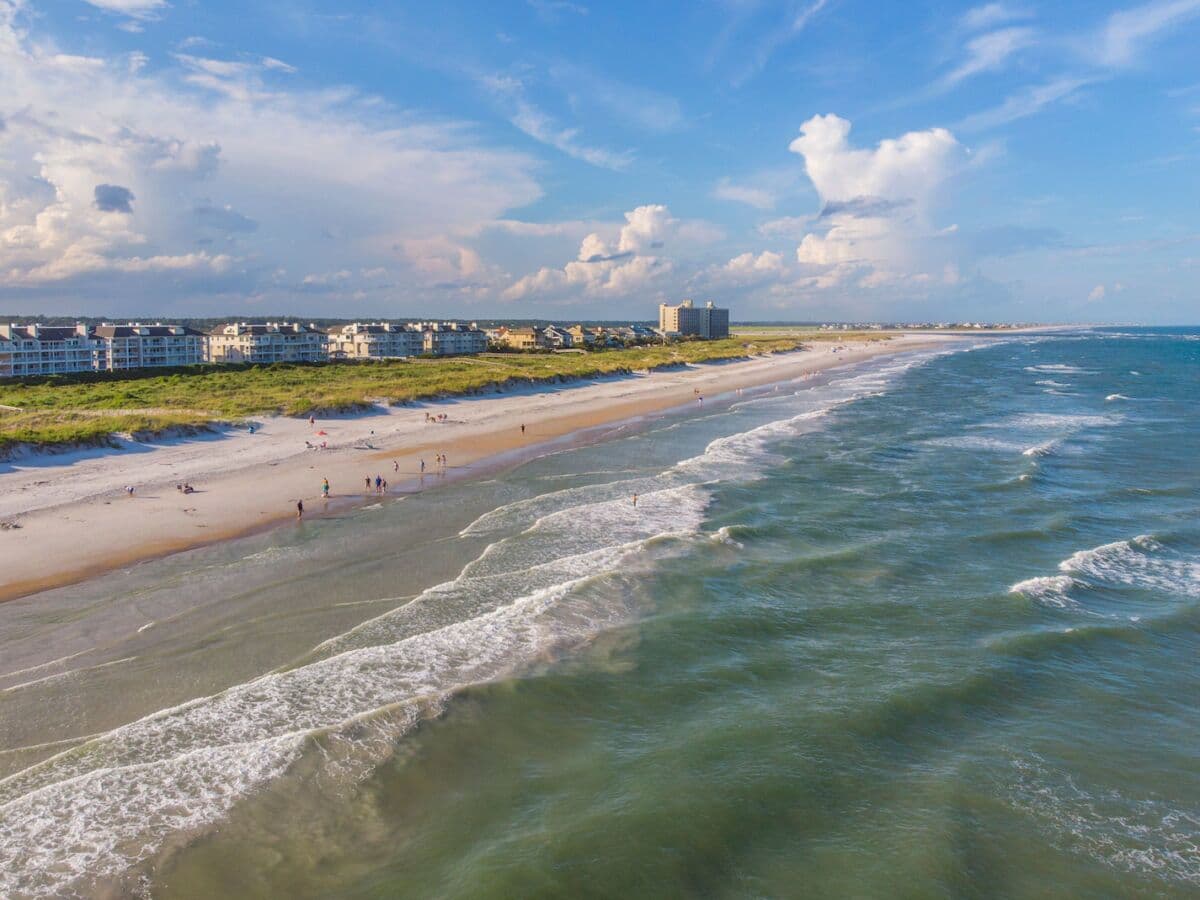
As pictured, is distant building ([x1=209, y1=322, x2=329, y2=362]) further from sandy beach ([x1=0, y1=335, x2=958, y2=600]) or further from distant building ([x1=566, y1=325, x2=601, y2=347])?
sandy beach ([x1=0, y1=335, x2=958, y2=600])

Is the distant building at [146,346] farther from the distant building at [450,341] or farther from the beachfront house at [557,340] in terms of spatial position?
the beachfront house at [557,340]

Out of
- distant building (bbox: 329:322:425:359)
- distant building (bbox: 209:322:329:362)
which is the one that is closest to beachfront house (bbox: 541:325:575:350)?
distant building (bbox: 329:322:425:359)

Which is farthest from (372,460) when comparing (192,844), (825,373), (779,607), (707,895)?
(825,373)

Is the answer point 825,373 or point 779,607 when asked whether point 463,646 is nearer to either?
point 779,607

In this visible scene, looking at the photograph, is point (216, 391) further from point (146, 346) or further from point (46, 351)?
point (146, 346)

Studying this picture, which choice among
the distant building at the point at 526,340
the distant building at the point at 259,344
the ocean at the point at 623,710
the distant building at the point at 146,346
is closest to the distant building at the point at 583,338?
the distant building at the point at 526,340
